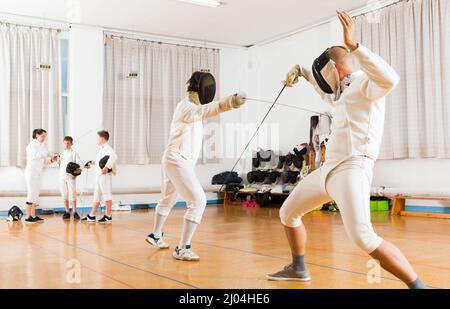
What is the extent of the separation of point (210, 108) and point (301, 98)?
607 cm

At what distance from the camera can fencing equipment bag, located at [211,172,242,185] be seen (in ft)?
31.3

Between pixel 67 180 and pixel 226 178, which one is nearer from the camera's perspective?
pixel 67 180

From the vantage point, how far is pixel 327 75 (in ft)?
7.70

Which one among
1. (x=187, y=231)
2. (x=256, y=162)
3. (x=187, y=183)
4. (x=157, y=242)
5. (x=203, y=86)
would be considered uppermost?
(x=203, y=86)

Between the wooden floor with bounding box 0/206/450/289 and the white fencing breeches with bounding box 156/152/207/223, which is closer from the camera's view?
the wooden floor with bounding box 0/206/450/289

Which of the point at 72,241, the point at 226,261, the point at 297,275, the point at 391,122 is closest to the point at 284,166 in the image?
the point at 391,122

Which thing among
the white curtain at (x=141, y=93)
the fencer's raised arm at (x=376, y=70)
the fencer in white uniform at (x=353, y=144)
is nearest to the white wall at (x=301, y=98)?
the white curtain at (x=141, y=93)

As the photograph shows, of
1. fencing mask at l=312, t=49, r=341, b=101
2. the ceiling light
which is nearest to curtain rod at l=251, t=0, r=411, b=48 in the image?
the ceiling light

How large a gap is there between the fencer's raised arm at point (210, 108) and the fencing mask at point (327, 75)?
2.28 ft

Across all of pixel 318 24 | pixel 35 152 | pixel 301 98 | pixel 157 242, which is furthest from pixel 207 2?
pixel 157 242

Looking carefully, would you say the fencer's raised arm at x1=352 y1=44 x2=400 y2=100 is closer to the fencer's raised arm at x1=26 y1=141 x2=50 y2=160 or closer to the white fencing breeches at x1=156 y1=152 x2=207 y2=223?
the white fencing breeches at x1=156 y1=152 x2=207 y2=223

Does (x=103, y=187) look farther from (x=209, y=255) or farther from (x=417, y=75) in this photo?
(x=417, y=75)

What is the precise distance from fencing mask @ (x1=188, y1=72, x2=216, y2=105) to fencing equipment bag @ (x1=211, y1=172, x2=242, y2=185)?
606cm

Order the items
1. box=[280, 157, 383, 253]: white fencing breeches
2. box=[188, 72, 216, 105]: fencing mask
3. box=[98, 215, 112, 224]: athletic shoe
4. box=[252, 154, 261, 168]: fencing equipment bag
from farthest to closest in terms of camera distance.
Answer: box=[252, 154, 261, 168]: fencing equipment bag
box=[98, 215, 112, 224]: athletic shoe
box=[188, 72, 216, 105]: fencing mask
box=[280, 157, 383, 253]: white fencing breeches
